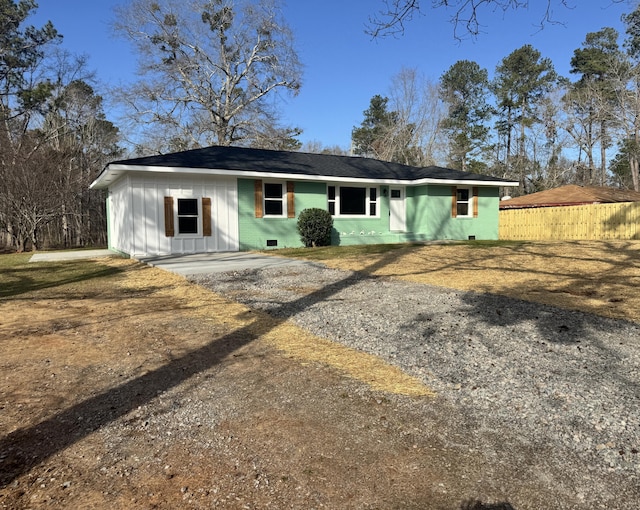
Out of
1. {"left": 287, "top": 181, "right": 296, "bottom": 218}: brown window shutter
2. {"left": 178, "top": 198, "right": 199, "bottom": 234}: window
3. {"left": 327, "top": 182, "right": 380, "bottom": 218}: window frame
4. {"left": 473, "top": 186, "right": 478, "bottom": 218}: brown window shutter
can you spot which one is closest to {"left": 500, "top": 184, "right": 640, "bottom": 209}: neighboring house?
{"left": 473, "top": 186, "right": 478, "bottom": 218}: brown window shutter

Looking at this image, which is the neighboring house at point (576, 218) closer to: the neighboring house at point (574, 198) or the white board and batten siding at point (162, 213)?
the neighboring house at point (574, 198)

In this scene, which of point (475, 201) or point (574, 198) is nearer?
point (475, 201)

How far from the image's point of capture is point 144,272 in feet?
32.0

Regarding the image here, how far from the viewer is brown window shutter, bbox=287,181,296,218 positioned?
49.0 feet

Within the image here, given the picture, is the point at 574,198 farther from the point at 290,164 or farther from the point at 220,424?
the point at 220,424

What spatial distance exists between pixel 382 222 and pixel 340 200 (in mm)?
2092

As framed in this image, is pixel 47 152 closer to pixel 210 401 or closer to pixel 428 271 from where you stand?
pixel 428 271

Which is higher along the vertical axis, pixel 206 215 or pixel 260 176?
pixel 260 176

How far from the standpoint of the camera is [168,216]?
1294 centimetres

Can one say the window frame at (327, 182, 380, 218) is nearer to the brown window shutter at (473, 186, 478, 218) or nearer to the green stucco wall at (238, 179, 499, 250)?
the green stucco wall at (238, 179, 499, 250)

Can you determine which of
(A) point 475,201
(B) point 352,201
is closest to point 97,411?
(B) point 352,201

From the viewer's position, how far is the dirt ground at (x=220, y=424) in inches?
79.5

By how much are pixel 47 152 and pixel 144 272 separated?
18310 millimetres

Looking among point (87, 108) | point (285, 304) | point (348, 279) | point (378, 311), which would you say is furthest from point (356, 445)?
point (87, 108)
